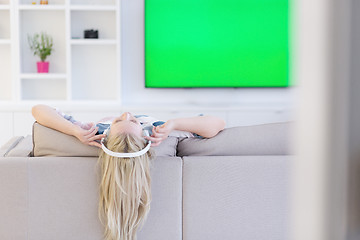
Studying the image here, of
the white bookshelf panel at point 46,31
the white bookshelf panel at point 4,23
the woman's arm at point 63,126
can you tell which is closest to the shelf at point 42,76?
the white bookshelf panel at point 46,31

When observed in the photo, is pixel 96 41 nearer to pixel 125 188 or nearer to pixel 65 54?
pixel 65 54

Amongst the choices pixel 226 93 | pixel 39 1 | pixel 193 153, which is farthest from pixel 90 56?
pixel 193 153

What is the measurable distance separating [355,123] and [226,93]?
5.18m

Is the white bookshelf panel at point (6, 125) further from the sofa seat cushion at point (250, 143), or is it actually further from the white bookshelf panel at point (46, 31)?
the sofa seat cushion at point (250, 143)

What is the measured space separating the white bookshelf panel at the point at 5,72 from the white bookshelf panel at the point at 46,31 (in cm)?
17

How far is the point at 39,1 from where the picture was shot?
5125 millimetres

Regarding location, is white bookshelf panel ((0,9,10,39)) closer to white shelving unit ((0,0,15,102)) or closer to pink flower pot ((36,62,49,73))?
white shelving unit ((0,0,15,102))

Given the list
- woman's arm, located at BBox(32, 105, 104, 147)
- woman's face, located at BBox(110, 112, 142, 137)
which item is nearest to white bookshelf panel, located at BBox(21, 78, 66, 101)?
woman's arm, located at BBox(32, 105, 104, 147)

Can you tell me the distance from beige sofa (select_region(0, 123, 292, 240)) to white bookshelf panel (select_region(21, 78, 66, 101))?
10.8 ft

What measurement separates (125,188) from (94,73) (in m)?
3.53

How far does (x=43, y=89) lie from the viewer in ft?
17.4

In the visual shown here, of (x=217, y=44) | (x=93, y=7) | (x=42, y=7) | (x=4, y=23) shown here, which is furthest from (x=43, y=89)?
(x=217, y=44)

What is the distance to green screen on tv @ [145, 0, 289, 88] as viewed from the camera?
517 cm

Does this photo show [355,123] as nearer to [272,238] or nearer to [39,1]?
[272,238]
